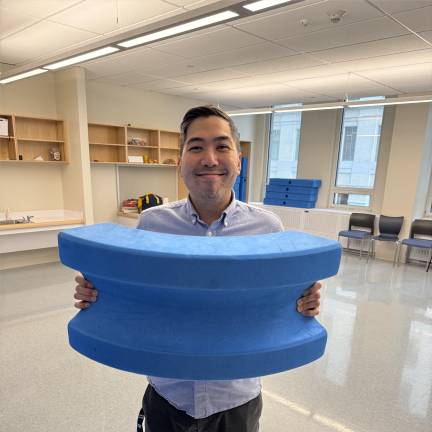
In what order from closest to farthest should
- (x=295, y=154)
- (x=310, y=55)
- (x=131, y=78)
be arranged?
1. (x=310, y=55)
2. (x=131, y=78)
3. (x=295, y=154)

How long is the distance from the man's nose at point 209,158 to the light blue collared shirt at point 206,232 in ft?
0.63

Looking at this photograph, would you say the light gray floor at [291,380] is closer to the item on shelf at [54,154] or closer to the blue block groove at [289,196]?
the item on shelf at [54,154]

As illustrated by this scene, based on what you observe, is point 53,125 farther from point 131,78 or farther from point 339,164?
point 339,164

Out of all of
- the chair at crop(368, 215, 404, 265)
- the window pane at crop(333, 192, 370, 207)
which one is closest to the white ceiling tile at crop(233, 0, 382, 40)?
the chair at crop(368, 215, 404, 265)

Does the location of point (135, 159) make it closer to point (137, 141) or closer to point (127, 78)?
point (137, 141)

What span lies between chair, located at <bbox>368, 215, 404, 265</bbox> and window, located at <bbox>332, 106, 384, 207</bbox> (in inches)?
31.1

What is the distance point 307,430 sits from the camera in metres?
1.85

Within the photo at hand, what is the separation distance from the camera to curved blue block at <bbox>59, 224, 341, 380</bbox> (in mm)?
411

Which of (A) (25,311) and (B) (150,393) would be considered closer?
(B) (150,393)

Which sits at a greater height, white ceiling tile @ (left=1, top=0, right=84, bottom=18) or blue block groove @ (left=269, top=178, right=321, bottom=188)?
white ceiling tile @ (left=1, top=0, right=84, bottom=18)

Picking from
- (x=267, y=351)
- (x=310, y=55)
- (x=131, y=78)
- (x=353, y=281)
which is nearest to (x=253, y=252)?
(x=267, y=351)

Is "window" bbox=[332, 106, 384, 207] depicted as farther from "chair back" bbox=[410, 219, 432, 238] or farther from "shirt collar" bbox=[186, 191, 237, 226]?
"shirt collar" bbox=[186, 191, 237, 226]

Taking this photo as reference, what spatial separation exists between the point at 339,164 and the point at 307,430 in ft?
19.2

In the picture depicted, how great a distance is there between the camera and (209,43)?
340 cm
